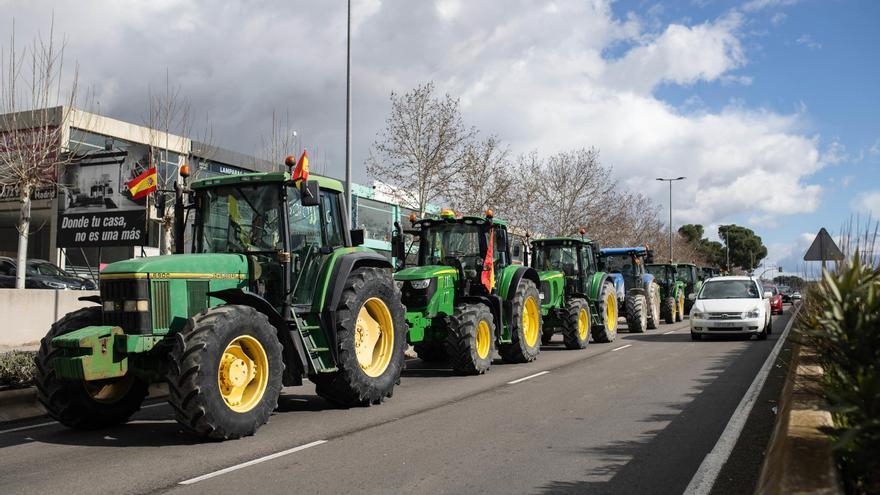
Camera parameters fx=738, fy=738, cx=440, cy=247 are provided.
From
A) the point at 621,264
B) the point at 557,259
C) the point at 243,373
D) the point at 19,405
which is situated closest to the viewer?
the point at 243,373

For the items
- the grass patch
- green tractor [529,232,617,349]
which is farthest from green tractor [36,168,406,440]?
green tractor [529,232,617,349]

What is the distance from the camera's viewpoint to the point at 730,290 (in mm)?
19562

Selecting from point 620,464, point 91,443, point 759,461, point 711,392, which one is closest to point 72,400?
point 91,443

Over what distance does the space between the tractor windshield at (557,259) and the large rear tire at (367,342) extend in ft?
30.9

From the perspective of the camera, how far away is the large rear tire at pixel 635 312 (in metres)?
22.4

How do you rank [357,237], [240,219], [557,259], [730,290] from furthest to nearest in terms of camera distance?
[730,290] → [557,259] → [357,237] → [240,219]

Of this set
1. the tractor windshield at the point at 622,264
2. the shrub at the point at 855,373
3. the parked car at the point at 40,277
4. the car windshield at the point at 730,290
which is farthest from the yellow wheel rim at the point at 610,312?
the shrub at the point at 855,373

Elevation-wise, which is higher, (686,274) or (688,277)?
(686,274)

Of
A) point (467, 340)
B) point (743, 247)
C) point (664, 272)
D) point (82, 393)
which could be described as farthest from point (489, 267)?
point (743, 247)

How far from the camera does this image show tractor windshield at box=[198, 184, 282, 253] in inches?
340

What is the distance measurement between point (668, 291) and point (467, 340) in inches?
786

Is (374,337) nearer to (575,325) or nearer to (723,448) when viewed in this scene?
(723,448)

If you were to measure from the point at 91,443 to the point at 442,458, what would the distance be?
143 inches

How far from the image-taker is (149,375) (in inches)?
293
